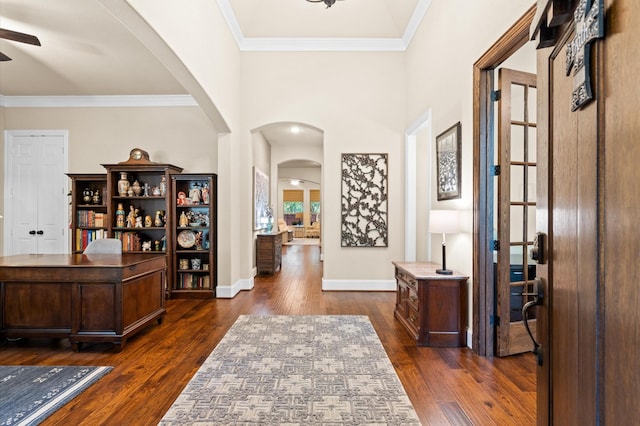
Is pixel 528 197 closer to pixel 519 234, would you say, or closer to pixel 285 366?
pixel 519 234

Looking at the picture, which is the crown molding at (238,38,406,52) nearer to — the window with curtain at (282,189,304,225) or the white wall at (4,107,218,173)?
the white wall at (4,107,218,173)

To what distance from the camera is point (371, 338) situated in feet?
10.9

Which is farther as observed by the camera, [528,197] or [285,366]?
[528,197]

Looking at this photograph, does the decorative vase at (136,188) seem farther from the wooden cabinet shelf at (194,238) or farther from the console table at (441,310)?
the console table at (441,310)

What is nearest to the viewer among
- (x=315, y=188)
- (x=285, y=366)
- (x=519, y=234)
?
(x=285, y=366)

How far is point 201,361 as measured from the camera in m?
2.83

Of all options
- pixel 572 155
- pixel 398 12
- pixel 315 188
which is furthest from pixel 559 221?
pixel 315 188

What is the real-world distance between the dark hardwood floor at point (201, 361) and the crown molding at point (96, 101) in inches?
137

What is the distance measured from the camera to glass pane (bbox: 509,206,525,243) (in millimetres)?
2979

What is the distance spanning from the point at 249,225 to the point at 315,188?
450 inches

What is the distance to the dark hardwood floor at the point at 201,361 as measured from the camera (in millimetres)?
2104

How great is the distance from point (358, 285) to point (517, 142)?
3.23m

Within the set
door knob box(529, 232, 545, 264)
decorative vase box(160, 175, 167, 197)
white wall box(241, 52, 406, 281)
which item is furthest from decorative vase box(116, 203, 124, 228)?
door knob box(529, 232, 545, 264)

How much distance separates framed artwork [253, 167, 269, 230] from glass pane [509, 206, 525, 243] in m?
4.32
